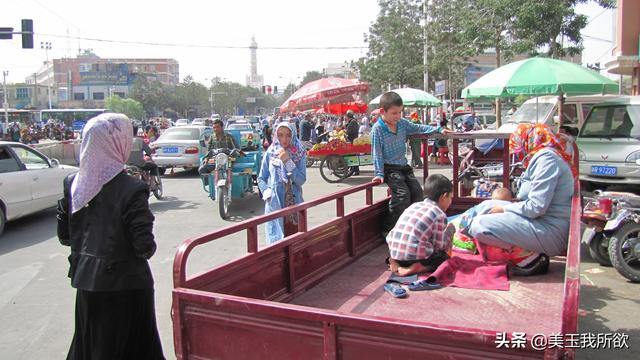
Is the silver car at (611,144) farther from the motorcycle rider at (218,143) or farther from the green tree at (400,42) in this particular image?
the green tree at (400,42)

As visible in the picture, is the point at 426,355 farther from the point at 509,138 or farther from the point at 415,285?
the point at 509,138

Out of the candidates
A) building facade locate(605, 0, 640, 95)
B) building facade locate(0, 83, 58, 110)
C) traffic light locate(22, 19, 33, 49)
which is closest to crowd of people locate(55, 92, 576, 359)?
building facade locate(605, 0, 640, 95)

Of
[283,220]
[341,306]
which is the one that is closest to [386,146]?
[283,220]

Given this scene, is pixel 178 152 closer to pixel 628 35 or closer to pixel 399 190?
pixel 399 190

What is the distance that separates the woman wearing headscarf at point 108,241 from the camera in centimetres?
252

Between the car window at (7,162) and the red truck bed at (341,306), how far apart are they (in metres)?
6.41

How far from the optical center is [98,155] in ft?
8.27

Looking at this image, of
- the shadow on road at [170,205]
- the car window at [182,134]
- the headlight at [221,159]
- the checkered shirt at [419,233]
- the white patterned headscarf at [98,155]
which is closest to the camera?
the white patterned headscarf at [98,155]

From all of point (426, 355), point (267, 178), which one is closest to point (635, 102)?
point (267, 178)

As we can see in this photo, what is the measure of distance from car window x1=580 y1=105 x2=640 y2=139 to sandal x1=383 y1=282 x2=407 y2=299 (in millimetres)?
6980

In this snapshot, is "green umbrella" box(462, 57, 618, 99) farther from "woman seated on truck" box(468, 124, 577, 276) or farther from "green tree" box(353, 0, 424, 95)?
"green tree" box(353, 0, 424, 95)

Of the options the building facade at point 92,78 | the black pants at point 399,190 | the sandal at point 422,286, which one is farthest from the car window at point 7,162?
the building facade at point 92,78

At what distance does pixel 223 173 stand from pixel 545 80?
220 inches

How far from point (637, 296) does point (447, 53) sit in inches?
866
